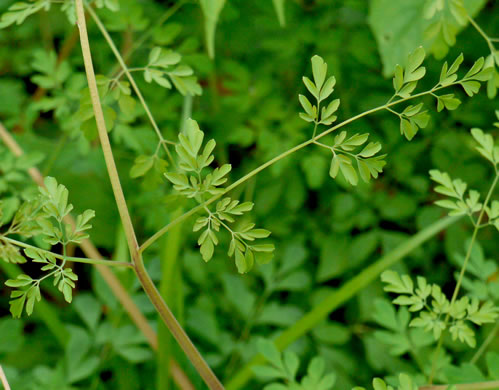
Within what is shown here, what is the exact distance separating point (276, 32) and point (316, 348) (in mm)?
825

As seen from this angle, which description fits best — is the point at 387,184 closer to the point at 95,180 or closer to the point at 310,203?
the point at 310,203

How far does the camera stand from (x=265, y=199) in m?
1.38

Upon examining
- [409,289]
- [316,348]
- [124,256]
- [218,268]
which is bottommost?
[316,348]

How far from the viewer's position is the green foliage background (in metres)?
1.15

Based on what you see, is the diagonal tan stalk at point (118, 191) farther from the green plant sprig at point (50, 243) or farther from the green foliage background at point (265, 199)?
the green foliage background at point (265, 199)

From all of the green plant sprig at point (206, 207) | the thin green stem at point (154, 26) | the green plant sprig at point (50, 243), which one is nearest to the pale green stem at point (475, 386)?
the green plant sprig at point (206, 207)

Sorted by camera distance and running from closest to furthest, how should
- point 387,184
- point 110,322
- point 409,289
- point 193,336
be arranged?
1. point 409,289
2. point 110,322
3. point 193,336
4. point 387,184

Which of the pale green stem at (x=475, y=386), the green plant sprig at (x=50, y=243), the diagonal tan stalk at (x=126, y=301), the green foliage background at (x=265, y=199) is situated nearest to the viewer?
the green plant sprig at (x=50, y=243)

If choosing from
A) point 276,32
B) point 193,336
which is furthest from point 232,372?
point 276,32

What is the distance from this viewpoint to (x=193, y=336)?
4.20 ft

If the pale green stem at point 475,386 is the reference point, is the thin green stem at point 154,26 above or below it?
above

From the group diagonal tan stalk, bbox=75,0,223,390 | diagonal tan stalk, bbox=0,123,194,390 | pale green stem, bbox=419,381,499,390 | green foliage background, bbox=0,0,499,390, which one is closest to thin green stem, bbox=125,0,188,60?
green foliage background, bbox=0,0,499,390

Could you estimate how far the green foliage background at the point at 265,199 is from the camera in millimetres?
1148

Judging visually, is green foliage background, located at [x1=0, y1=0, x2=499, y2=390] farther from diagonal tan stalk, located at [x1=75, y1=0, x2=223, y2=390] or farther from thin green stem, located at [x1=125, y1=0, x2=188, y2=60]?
diagonal tan stalk, located at [x1=75, y1=0, x2=223, y2=390]
